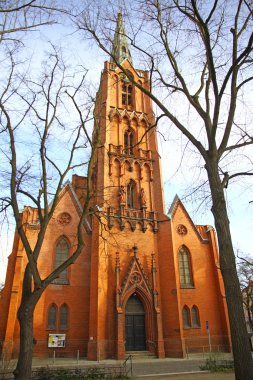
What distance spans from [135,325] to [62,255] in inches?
293

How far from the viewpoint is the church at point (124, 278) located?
2067cm

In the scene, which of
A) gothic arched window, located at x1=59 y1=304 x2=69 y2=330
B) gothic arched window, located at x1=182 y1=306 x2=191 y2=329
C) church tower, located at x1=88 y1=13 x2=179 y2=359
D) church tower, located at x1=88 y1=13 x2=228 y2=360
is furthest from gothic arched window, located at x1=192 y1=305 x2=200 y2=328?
gothic arched window, located at x1=59 y1=304 x2=69 y2=330

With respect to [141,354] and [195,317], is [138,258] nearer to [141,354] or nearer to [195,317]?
[195,317]

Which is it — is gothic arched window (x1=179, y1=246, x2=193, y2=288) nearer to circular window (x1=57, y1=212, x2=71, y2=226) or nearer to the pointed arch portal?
the pointed arch portal

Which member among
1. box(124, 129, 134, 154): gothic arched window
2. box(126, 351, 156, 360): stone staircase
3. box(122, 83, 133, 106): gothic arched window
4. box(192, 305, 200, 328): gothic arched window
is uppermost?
box(122, 83, 133, 106): gothic arched window

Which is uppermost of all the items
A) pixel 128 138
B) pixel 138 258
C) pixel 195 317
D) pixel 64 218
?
pixel 128 138

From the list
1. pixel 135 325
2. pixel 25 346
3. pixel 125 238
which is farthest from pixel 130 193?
pixel 25 346

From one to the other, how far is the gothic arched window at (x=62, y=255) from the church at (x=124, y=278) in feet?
0.25

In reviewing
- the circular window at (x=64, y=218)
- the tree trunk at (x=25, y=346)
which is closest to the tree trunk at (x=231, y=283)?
the tree trunk at (x=25, y=346)

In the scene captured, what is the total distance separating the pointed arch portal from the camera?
2152cm

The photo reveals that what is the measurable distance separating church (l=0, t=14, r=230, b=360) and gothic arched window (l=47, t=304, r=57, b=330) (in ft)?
0.21

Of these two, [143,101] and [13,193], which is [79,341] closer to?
Result: [13,193]

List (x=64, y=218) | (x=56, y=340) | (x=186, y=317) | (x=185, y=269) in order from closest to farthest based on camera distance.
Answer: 1. (x=56, y=340)
2. (x=186, y=317)
3. (x=64, y=218)
4. (x=185, y=269)

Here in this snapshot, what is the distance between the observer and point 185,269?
25.8 m
